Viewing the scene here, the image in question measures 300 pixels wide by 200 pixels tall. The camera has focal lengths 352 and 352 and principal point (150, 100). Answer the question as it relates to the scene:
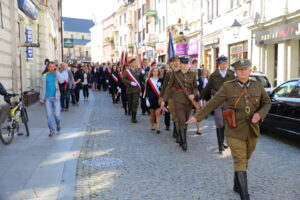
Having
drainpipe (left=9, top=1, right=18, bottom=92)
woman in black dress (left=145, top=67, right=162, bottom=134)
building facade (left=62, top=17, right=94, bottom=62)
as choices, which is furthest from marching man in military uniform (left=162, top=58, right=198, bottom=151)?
building facade (left=62, top=17, right=94, bottom=62)

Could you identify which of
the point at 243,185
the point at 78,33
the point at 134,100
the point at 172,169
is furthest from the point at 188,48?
the point at 78,33

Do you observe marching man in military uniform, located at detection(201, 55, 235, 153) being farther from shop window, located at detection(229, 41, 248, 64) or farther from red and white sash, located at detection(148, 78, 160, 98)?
shop window, located at detection(229, 41, 248, 64)

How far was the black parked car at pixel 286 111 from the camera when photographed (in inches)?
274

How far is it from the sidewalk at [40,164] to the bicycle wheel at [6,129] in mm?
147

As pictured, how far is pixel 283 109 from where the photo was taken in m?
7.46

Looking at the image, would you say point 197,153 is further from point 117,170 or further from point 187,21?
point 187,21

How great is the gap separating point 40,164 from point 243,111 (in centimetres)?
345

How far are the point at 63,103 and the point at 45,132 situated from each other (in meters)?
4.57

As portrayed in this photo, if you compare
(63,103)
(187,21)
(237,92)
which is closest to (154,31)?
(187,21)

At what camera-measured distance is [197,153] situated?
6652 mm

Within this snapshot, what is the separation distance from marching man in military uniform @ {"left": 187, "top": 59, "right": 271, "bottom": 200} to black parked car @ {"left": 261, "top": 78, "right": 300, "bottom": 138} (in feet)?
10.4

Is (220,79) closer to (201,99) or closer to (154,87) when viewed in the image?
(201,99)

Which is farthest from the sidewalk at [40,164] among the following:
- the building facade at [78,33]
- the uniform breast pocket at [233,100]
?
the building facade at [78,33]

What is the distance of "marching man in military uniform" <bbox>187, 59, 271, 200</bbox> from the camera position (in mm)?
4047
